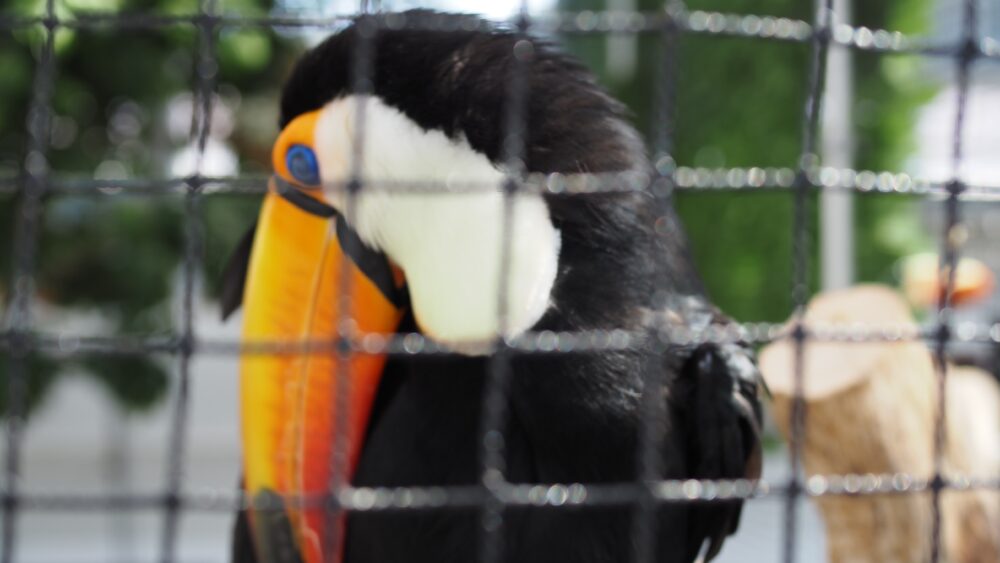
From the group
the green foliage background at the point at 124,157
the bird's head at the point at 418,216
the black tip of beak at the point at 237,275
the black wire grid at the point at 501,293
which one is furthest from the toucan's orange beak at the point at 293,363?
the green foliage background at the point at 124,157

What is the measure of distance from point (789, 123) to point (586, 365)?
355cm

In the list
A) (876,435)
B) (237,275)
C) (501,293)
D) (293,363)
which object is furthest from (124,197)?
(501,293)

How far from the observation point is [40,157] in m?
0.77

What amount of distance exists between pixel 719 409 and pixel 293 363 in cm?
52

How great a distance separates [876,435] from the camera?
192 cm

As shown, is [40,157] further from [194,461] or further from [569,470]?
[194,461]

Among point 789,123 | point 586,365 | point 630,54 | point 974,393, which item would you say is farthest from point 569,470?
point 630,54

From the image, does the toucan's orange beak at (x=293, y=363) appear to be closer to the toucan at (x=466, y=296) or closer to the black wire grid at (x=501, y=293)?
the toucan at (x=466, y=296)

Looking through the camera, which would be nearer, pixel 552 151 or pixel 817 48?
pixel 817 48

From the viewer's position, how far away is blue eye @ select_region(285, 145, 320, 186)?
132cm

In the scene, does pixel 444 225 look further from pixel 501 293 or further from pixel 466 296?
pixel 501 293

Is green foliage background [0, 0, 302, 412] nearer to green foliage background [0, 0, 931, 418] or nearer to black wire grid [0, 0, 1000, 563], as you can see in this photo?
green foliage background [0, 0, 931, 418]

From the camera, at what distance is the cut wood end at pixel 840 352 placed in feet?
6.26

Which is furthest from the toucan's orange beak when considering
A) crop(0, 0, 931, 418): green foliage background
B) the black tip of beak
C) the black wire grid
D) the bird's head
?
crop(0, 0, 931, 418): green foliage background
